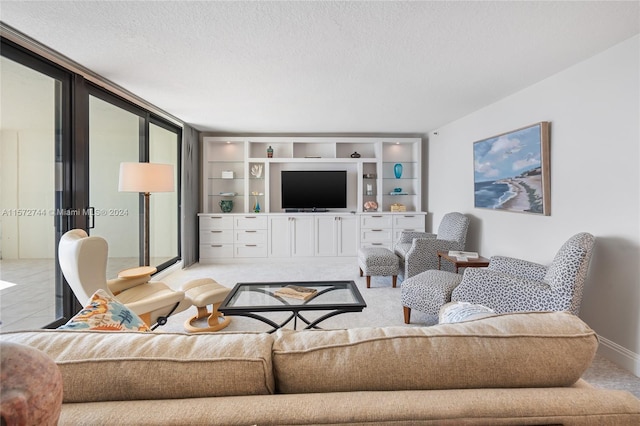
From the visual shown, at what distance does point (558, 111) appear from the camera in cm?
280

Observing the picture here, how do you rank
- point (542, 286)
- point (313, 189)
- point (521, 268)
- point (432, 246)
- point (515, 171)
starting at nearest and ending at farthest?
point (542, 286)
point (521, 268)
point (515, 171)
point (432, 246)
point (313, 189)

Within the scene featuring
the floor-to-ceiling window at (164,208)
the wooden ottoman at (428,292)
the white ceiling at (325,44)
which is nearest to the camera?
the white ceiling at (325,44)

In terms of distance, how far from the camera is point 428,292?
107 inches

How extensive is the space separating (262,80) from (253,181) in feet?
10.1

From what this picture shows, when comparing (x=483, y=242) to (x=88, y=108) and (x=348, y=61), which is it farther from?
(x=88, y=108)

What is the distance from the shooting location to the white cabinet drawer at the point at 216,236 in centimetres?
545

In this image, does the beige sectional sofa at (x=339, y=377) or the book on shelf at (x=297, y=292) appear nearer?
the beige sectional sofa at (x=339, y=377)

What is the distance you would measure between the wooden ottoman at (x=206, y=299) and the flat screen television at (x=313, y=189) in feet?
9.61

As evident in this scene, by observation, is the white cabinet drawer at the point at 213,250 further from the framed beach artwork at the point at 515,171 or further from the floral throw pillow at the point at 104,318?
the floral throw pillow at the point at 104,318

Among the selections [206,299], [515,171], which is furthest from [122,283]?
[515,171]

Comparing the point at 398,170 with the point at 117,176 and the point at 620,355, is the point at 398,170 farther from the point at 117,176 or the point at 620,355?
the point at 117,176

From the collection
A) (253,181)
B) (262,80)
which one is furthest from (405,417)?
(253,181)

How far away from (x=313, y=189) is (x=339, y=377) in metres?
5.05

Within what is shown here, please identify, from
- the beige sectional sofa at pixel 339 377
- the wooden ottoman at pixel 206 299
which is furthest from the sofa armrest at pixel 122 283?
the beige sectional sofa at pixel 339 377
